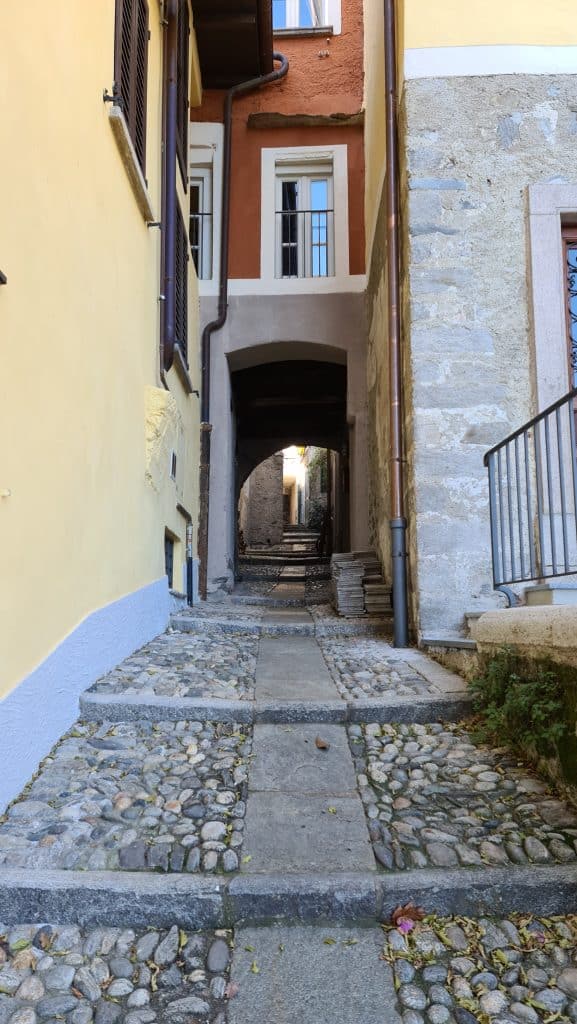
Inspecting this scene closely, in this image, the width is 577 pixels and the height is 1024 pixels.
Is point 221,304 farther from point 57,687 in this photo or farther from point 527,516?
point 57,687

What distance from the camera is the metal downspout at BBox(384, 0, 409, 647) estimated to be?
441 cm

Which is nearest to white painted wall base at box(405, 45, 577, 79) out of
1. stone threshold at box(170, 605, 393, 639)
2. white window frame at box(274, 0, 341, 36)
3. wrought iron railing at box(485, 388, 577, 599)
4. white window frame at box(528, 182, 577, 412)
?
white window frame at box(528, 182, 577, 412)

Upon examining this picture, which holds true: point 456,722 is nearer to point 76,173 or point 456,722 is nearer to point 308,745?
point 308,745

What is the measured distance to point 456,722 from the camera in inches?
110

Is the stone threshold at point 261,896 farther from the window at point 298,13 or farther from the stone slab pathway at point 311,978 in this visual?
the window at point 298,13

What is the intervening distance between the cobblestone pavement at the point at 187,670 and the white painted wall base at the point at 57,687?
0.32ft

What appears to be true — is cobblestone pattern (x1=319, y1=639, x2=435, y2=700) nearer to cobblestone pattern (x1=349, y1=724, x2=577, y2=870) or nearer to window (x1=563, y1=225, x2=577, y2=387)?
cobblestone pattern (x1=349, y1=724, x2=577, y2=870)

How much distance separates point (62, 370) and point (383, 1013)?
7.36 ft

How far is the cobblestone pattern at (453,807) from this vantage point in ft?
6.04

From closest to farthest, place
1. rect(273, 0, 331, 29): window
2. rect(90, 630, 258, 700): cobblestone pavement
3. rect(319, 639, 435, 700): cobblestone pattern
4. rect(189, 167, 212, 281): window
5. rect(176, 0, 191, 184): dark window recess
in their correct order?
rect(90, 630, 258, 700): cobblestone pavement
rect(319, 639, 435, 700): cobblestone pattern
rect(176, 0, 191, 184): dark window recess
rect(189, 167, 212, 281): window
rect(273, 0, 331, 29): window

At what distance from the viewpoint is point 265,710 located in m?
2.77

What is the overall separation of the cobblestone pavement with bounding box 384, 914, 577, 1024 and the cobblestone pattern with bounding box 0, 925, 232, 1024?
1.41 ft

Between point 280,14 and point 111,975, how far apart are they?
1016 centimetres

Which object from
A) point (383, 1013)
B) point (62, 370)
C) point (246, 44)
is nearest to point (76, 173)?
point (62, 370)
